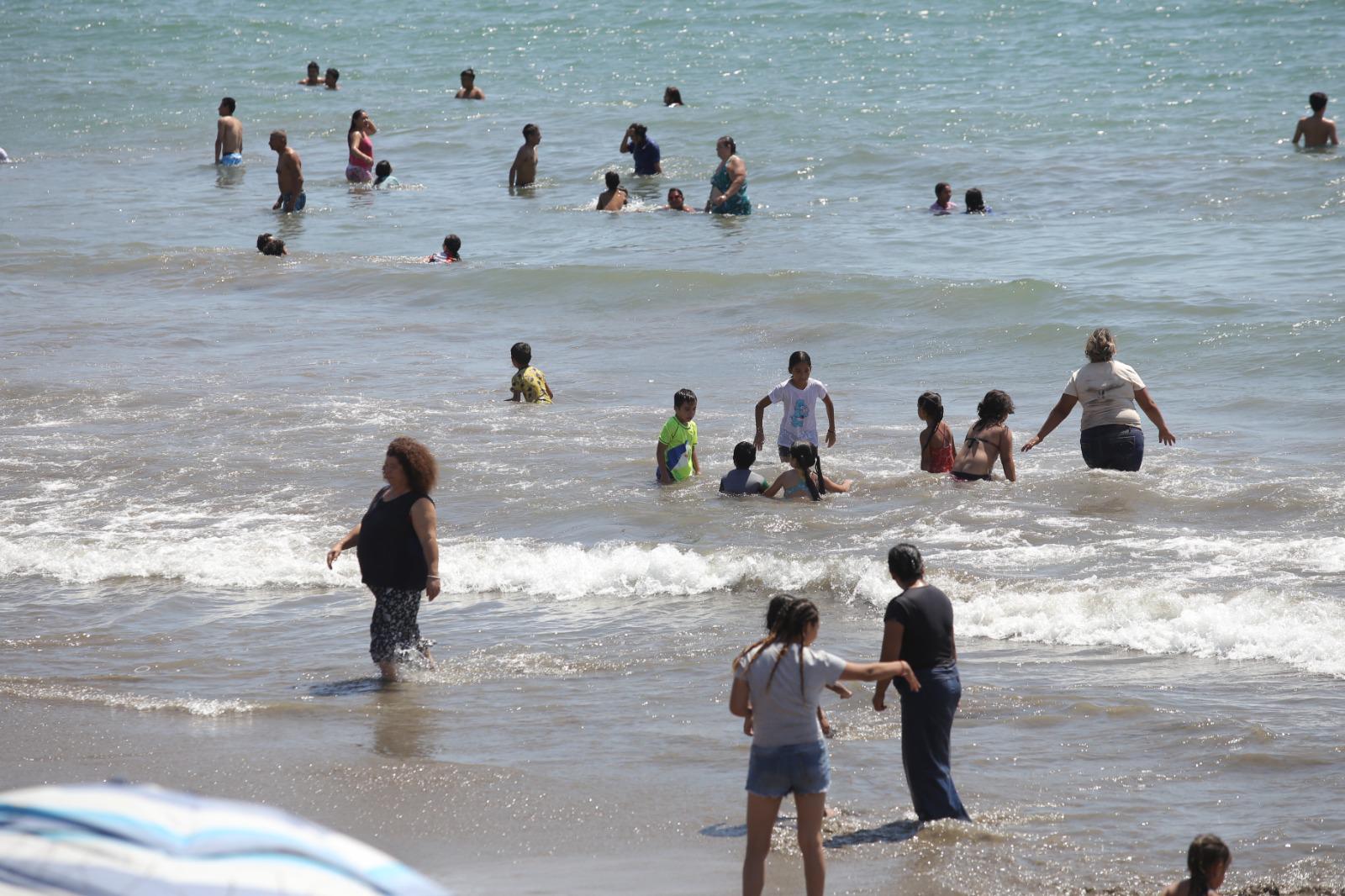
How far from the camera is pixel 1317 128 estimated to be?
2362 centimetres

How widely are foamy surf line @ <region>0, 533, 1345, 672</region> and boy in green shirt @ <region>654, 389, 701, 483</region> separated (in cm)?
138

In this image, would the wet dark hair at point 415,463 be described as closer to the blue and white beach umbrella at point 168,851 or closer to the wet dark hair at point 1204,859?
the wet dark hair at point 1204,859

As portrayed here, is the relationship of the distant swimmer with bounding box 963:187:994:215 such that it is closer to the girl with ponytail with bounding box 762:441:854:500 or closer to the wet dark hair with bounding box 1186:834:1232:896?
the girl with ponytail with bounding box 762:441:854:500

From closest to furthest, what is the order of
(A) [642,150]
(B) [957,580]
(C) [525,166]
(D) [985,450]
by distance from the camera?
(B) [957,580] < (D) [985,450] < (C) [525,166] < (A) [642,150]

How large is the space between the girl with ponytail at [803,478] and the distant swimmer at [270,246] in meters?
12.0

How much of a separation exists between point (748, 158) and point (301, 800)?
21479 millimetres

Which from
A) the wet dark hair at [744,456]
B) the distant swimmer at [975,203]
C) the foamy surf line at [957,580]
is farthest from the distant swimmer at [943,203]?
the foamy surf line at [957,580]

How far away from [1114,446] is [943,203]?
37.8ft

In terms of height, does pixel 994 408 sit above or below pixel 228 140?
below

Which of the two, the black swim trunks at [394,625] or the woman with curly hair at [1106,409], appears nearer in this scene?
the black swim trunks at [394,625]

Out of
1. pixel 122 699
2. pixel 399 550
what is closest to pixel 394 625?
pixel 399 550

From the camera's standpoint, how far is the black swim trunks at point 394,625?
762 centimetres

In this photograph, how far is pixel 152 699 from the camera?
7520 millimetres

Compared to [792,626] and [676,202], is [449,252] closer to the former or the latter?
[676,202]
